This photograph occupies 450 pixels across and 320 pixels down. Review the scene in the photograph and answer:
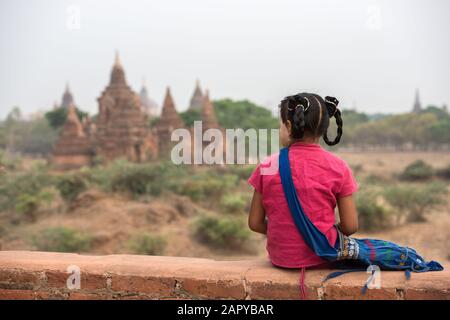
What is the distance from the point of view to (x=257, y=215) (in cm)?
243

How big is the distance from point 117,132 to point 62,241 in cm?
1436

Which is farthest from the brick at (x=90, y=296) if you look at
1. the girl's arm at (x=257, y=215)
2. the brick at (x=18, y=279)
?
the girl's arm at (x=257, y=215)

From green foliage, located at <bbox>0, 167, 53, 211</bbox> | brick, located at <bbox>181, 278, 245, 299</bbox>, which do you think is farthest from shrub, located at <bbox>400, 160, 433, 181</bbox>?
brick, located at <bbox>181, 278, 245, 299</bbox>

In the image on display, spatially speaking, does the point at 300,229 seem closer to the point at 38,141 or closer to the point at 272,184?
the point at 272,184

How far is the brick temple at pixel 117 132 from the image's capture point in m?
25.4

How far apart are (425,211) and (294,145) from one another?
1388cm

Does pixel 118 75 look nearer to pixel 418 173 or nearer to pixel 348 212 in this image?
pixel 418 173

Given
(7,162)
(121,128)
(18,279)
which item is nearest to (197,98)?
(121,128)

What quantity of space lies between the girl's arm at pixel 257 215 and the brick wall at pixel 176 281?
188 millimetres

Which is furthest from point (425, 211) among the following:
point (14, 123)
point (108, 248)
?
point (14, 123)

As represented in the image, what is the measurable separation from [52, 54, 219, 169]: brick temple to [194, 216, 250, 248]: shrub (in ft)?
41.2

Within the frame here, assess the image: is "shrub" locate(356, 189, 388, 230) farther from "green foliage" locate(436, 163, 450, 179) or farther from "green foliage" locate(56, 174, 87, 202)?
"green foliage" locate(436, 163, 450, 179)

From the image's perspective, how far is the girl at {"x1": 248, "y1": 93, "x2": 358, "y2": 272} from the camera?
7.40ft

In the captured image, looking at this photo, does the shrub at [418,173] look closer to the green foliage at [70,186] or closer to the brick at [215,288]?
the green foliage at [70,186]
